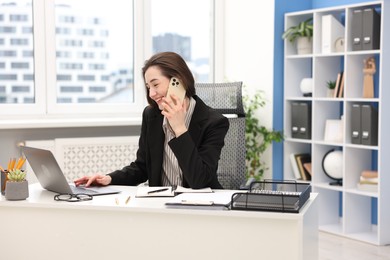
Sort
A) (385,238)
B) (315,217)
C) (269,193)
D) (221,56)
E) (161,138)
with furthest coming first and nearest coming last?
(221,56) → (385,238) → (161,138) → (315,217) → (269,193)

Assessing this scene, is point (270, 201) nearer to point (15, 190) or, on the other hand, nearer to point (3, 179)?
point (15, 190)

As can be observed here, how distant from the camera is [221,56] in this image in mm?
5449

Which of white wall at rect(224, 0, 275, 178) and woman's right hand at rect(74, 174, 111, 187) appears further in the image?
white wall at rect(224, 0, 275, 178)

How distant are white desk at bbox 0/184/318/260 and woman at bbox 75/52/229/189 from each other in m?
0.27

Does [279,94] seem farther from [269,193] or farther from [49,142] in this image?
[269,193]

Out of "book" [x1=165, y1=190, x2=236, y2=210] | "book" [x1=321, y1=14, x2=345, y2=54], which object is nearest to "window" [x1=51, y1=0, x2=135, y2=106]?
"book" [x1=321, y1=14, x2=345, y2=54]

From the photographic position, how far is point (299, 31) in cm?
479

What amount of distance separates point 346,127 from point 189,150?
7.51 ft

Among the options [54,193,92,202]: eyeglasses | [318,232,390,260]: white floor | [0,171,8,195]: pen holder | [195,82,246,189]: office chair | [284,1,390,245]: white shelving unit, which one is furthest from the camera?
[284,1,390,245]: white shelving unit

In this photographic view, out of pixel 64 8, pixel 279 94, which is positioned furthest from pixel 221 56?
pixel 64 8

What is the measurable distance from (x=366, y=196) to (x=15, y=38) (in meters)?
2.89

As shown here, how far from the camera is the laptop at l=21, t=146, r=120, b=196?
2352 millimetres

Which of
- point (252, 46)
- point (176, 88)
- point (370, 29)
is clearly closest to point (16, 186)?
point (176, 88)

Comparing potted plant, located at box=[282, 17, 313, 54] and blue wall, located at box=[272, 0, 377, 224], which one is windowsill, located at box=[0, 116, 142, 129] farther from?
potted plant, located at box=[282, 17, 313, 54]
